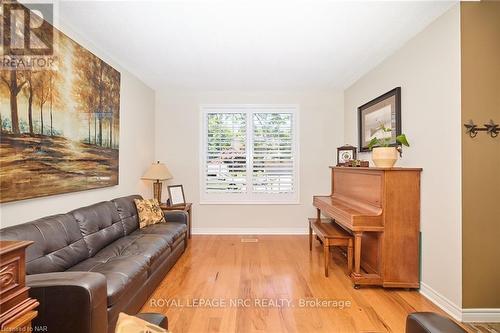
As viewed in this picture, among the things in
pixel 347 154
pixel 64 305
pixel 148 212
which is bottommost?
pixel 64 305

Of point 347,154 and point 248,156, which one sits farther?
point 248,156

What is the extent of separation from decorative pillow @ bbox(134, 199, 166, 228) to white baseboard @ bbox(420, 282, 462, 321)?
10.9 feet

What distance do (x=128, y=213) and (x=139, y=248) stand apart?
895 millimetres

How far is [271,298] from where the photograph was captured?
8.27 ft

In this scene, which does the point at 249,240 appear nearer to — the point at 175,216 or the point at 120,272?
the point at 175,216

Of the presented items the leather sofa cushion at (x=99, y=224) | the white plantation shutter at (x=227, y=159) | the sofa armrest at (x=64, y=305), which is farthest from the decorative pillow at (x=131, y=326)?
the white plantation shutter at (x=227, y=159)

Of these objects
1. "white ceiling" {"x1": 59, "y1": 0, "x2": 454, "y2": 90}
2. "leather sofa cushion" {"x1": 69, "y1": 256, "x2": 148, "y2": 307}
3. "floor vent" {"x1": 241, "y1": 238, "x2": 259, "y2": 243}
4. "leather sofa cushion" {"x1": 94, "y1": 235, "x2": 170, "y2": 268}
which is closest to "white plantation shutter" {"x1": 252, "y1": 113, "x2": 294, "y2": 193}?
"floor vent" {"x1": 241, "y1": 238, "x2": 259, "y2": 243}

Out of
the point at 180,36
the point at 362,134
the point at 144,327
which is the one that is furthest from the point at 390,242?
the point at 180,36

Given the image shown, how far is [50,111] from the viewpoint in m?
2.23

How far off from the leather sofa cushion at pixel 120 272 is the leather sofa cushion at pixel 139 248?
10cm

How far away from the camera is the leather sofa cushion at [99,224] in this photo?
2413 mm

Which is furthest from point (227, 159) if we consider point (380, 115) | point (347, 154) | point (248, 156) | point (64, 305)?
point (64, 305)

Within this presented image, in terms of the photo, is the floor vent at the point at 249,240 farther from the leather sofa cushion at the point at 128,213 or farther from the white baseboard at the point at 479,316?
the white baseboard at the point at 479,316

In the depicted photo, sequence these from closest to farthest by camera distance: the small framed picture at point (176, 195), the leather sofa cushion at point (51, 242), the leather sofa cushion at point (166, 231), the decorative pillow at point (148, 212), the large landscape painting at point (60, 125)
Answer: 1. the leather sofa cushion at point (51, 242)
2. the large landscape painting at point (60, 125)
3. the leather sofa cushion at point (166, 231)
4. the decorative pillow at point (148, 212)
5. the small framed picture at point (176, 195)
